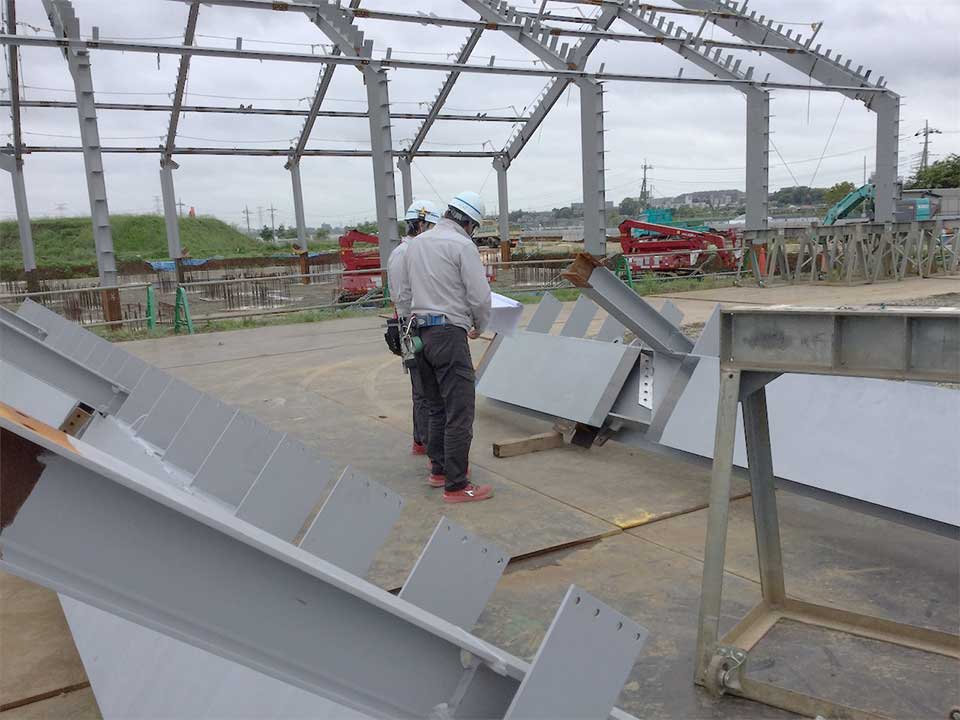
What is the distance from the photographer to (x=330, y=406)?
23.7ft

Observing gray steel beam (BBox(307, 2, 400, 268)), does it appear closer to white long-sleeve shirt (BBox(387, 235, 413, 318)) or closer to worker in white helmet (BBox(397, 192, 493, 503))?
white long-sleeve shirt (BBox(387, 235, 413, 318))

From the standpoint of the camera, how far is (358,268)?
2077 centimetres

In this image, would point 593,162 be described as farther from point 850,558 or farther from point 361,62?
point 850,558

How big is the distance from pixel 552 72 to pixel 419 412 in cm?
1226

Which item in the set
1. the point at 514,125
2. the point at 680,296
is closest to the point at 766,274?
the point at 680,296

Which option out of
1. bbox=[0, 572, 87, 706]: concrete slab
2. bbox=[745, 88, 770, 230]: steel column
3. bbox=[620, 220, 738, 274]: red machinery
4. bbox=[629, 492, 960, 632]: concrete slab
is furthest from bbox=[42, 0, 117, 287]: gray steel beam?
bbox=[745, 88, 770, 230]: steel column

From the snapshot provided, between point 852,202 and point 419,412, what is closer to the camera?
point 419,412

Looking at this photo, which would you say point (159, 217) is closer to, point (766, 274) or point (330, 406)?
point (766, 274)

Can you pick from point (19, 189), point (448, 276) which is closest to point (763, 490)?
point (448, 276)

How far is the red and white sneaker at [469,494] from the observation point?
4.66 metres

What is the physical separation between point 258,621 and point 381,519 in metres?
1.33

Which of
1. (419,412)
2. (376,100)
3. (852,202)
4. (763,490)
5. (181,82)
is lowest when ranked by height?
(419,412)

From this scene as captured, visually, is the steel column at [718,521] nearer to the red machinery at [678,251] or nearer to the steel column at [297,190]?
the red machinery at [678,251]

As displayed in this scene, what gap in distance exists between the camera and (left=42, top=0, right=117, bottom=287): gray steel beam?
11.9 m
